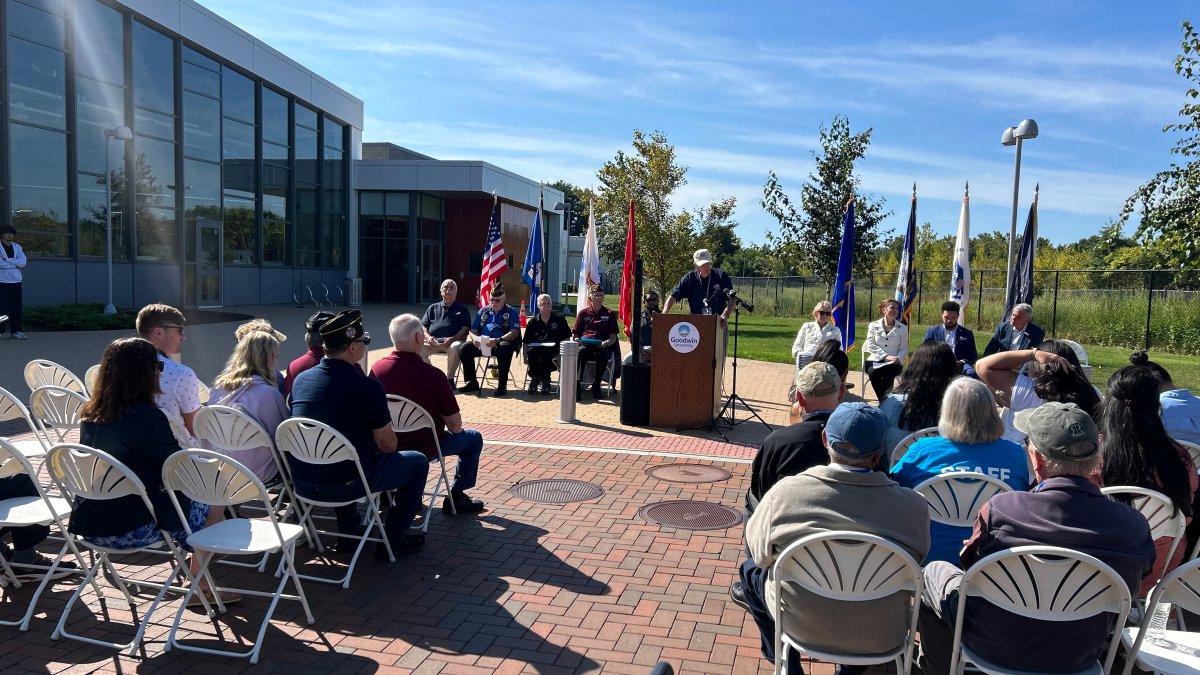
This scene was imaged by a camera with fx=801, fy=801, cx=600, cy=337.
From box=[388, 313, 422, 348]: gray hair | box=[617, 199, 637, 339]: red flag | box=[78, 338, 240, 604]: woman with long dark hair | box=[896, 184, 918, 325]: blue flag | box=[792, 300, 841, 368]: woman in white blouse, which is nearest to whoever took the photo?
box=[78, 338, 240, 604]: woman with long dark hair

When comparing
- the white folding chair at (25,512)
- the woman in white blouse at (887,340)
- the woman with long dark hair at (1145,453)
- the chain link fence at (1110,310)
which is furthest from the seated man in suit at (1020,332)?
the white folding chair at (25,512)

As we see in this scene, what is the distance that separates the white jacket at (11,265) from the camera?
14.4m

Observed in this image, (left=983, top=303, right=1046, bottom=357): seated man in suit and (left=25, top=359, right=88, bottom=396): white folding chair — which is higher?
(left=983, top=303, right=1046, bottom=357): seated man in suit

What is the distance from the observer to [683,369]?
934 cm

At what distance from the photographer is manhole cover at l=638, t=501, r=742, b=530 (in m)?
5.88

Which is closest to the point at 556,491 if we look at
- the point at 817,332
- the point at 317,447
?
the point at 317,447

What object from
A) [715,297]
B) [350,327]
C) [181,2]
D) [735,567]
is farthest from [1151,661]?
[181,2]

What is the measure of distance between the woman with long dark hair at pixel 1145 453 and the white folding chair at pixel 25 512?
5.08 m

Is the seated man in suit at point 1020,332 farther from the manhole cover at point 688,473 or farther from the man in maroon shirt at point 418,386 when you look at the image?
the man in maroon shirt at point 418,386

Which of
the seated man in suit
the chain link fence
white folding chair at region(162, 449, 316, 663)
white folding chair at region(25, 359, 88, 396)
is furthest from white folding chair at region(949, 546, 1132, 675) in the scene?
the chain link fence

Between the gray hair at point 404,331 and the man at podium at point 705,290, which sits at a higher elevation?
the man at podium at point 705,290

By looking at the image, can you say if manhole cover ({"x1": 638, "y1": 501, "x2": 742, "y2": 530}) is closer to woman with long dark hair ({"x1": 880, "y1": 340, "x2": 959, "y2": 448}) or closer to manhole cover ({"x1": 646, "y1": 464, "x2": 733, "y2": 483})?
manhole cover ({"x1": 646, "y1": 464, "x2": 733, "y2": 483})

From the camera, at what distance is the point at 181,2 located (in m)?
22.5

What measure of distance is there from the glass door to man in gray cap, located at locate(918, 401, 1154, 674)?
24.6 metres
